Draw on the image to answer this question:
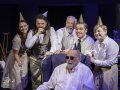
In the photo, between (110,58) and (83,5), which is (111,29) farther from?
(110,58)

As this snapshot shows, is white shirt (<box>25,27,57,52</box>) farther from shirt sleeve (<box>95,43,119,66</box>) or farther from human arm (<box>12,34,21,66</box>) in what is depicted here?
shirt sleeve (<box>95,43,119,66</box>)

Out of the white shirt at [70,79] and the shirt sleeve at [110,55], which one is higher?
the shirt sleeve at [110,55]

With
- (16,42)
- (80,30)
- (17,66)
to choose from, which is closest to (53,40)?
(80,30)

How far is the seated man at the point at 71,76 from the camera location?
13.7 ft

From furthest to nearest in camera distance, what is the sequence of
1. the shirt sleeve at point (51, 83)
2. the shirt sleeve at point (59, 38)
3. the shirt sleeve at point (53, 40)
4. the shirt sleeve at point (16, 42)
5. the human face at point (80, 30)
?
the shirt sleeve at point (16, 42) < the shirt sleeve at point (59, 38) < the shirt sleeve at point (53, 40) < the human face at point (80, 30) < the shirt sleeve at point (51, 83)

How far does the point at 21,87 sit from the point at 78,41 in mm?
Result: 1161

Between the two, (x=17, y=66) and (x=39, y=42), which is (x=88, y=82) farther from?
(x=17, y=66)

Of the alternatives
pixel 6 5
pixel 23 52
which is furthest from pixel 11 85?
pixel 6 5

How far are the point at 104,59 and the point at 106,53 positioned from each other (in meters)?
0.07

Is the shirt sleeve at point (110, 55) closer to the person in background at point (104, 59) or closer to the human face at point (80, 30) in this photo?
the person in background at point (104, 59)

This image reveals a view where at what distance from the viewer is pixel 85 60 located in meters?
4.54

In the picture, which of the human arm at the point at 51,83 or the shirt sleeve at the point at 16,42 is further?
the shirt sleeve at the point at 16,42

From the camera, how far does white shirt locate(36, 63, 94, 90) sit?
4180 mm

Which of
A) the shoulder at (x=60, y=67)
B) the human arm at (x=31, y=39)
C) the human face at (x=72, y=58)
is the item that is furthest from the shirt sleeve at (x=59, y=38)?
the human face at (x=72, y=58)
